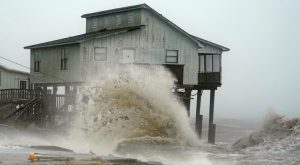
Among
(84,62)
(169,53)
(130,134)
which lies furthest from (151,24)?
(130,134)

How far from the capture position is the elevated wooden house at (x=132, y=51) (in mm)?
35906

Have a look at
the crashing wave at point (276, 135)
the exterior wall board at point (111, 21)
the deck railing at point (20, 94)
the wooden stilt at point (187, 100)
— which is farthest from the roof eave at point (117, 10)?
the crashing wave at point (276, 135)

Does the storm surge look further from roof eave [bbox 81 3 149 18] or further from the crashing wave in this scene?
roof eave [bbox 81 3 149 18]

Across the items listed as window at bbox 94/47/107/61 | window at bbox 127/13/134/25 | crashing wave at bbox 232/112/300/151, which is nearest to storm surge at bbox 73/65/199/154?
window at bbox 94/47/107/61

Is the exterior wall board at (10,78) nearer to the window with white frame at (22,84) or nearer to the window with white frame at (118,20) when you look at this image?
the window with white frame at (22,84)

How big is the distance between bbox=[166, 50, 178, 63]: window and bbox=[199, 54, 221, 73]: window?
3486 millimetres

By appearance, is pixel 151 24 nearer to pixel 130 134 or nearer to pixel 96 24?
pixel 96 24

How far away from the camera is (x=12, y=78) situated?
51781mm

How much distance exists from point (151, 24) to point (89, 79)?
231 inches

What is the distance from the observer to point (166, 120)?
32969 millimetres

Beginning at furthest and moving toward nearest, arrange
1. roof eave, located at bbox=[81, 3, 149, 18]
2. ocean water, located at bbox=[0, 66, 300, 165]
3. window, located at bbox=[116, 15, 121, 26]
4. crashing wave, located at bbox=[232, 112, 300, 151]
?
window, located at bbox=[116, 15, 121, 26]
roof eave, located at bbox=[81, 3, 149, 18]
crashing wave, located at bbox=[232, 112, 300, 151]
ocean water, located at bbox=[0, 66, 300, 165]

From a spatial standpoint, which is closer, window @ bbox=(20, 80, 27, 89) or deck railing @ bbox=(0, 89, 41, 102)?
deck railing @ bbox=(0, 89, 41, 102)

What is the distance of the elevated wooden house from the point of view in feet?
118

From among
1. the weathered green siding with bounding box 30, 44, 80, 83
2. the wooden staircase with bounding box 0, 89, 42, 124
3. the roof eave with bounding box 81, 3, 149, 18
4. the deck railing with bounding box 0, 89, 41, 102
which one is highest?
the roof eave with bounding box 81, 3, 149, 18
